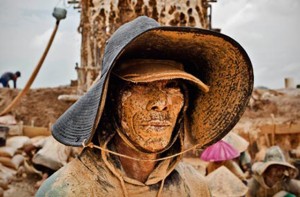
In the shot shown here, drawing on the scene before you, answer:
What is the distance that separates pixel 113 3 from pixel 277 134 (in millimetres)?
5947

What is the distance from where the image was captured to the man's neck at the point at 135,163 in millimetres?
2076

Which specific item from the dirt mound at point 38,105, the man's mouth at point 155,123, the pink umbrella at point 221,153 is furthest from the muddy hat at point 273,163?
the dirt mound at point 38,105

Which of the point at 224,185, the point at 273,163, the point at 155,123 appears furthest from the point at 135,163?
the point at 273,163

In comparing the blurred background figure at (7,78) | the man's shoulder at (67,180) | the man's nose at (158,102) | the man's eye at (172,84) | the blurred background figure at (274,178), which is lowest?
the blurred background figure at (274,178)

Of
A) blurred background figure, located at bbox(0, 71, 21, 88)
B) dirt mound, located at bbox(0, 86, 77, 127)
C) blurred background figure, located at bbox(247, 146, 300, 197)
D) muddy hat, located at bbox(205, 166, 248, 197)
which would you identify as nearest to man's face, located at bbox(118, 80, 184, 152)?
muddy hat, located at bbox(205, 166, 248, 197)

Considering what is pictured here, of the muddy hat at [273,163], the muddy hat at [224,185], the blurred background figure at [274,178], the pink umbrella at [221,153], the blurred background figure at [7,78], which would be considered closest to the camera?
the muddy hat at [224,185]

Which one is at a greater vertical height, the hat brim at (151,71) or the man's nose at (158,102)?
the hat brim at (151,71)

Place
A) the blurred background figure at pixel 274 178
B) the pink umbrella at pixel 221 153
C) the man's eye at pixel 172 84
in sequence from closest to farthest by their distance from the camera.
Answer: the man's eye at pixel 172 84, the blurred background figure at pixel 274 178, the pink umbrella at pixel 221 153

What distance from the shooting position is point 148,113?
199 centimetres

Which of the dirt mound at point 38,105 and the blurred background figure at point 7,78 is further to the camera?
the blurred background figure at point 7,78

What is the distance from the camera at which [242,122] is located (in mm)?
14008

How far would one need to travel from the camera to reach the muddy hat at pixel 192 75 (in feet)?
6.26

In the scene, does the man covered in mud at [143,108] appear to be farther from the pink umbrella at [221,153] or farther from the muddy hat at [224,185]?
the pink umbrella at [221,153]

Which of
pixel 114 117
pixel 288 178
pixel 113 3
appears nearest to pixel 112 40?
pixel 114 117
